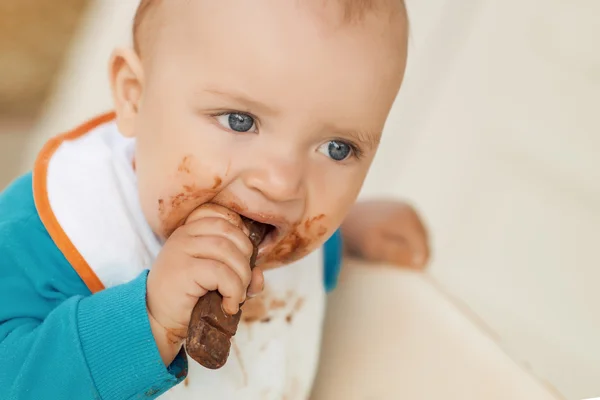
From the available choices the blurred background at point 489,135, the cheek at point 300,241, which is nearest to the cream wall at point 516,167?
the blurred background at point 489,135

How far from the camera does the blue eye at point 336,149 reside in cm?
57

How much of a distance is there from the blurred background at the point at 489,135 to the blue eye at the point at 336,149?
577 mm

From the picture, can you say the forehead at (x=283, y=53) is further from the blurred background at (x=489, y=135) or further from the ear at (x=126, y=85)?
the blurred background at (x=489, y=135)

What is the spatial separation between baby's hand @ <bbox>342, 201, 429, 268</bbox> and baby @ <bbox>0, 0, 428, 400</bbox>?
11.5 inches

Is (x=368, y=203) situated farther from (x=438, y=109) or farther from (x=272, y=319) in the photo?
(x=438, y=109)

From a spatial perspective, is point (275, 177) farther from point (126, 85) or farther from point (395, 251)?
point (395, 251)

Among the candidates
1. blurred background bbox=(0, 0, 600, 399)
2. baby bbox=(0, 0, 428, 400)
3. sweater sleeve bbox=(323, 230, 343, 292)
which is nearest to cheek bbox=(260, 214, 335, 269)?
baby bbox=(0, 0, 428, 400)

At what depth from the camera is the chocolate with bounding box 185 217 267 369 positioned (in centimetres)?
46

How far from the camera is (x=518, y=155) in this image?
1271 mm

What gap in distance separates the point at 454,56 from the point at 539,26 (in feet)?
0.59

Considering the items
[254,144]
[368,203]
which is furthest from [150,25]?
[368,203]

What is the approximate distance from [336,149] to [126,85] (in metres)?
0.20

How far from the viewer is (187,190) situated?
21.6 inches

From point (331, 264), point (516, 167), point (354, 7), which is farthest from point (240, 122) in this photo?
point (516, 167)
